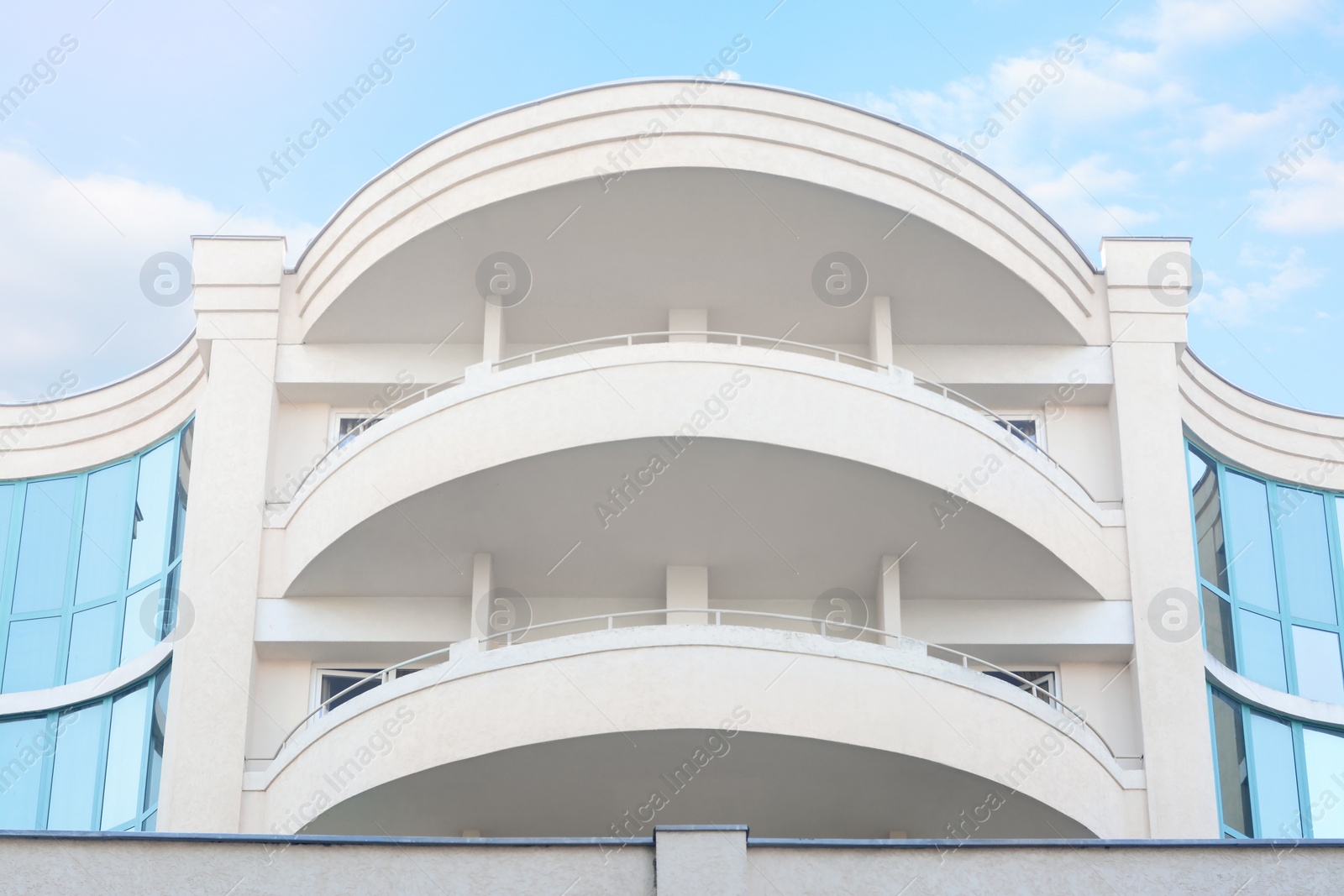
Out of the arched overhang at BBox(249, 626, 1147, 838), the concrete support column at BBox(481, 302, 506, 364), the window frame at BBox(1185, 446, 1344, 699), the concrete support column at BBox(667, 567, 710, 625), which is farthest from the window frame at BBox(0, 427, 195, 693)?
the window frame at BBox(1185, 446, 1344, 699)

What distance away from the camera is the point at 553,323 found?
22328 mm

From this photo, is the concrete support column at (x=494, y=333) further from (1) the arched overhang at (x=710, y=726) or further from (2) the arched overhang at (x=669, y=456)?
(1) the arched overhang at (x=710, y=726)

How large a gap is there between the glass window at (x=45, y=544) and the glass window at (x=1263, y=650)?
17.5 meters

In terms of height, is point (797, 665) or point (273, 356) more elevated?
point (273, 356)

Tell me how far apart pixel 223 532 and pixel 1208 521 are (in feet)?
46.0

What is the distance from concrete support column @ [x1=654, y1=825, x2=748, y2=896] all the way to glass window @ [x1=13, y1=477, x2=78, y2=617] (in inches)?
545

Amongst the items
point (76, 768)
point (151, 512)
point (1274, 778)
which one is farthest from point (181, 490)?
point (1274, 778)

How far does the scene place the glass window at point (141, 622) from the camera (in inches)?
890

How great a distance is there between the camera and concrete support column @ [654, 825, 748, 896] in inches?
525

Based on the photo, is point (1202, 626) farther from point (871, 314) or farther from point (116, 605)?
point (116, 605)

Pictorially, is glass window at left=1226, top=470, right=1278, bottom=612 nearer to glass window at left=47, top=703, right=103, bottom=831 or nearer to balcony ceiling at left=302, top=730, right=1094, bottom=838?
balcony ceiling at left=302, top=730, right=1094, bottom=838

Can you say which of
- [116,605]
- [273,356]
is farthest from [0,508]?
[273,356]

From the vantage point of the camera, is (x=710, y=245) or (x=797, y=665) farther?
(x=710, y=245)

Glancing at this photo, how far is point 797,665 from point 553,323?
7022mm
